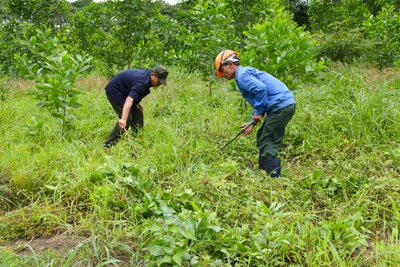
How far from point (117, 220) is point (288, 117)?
84.1 inches

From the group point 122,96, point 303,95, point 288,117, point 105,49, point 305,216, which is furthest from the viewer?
point 105,49

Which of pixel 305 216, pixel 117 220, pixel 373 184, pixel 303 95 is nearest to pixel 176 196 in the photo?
pixel 117 220

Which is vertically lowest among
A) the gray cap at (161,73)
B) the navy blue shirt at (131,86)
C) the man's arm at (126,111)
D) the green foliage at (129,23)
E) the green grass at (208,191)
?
the green grass at (208,191)

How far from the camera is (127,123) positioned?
4.94 meters

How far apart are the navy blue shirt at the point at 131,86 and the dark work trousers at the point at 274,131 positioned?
5.62ft

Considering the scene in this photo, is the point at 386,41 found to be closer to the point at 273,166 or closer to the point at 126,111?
the point at 273,166

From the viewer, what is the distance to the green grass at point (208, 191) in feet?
8.31

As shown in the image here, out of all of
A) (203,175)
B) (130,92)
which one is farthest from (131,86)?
(203,175)

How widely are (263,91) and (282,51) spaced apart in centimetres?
150

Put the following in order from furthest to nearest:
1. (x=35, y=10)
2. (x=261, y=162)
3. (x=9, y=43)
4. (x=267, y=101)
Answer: (x=35, y=10), (x=9, y=43), (x=261, y=162), (x=267, y=101)

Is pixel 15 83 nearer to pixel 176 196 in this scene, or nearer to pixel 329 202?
pixel 176 196

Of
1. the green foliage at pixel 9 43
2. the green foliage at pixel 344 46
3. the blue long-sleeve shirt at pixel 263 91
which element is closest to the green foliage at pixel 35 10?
the green foliage at pixel 9 43

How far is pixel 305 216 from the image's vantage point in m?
2.92

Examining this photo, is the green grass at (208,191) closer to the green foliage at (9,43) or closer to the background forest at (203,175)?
the background forest at (203,175)
